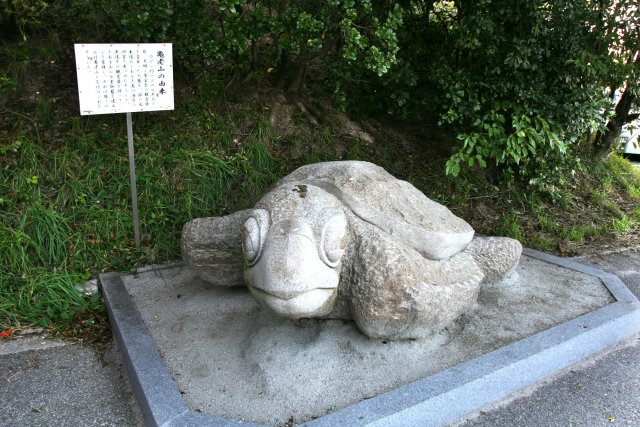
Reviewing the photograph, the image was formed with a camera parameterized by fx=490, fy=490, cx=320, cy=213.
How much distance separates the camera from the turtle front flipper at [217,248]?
2.94 metres

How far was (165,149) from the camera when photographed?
446cm

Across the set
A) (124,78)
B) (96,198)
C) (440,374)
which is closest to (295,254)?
(440,374)

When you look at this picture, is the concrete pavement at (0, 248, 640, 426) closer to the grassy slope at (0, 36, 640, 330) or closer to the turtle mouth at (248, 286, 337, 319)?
the grassy slope at (0, 36, 640, 330)

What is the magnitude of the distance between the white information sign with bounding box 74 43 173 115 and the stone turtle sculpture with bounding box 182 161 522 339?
1341 mm

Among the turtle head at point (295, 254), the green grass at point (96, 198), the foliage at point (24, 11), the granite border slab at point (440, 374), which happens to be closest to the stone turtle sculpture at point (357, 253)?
the turtle head at point (295, 254)

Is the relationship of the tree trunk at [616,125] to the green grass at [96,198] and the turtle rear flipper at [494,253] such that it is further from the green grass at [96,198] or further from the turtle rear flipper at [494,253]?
the green grass at [96,198]

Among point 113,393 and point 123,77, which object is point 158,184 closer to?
point 123,77

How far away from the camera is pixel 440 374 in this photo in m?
2.39

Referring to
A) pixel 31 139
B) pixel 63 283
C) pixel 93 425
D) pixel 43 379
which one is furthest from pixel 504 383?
pixel 31 139

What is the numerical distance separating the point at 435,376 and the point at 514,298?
1.22 m

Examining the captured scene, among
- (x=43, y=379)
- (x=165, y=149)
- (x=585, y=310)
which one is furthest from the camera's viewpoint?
(x=165, y=149)

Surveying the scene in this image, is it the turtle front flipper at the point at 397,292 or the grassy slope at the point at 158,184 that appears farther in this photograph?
the grassy slope at the point at 158,184

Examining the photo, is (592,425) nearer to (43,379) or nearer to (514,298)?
(514,298)

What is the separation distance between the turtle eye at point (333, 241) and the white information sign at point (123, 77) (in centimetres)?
206
